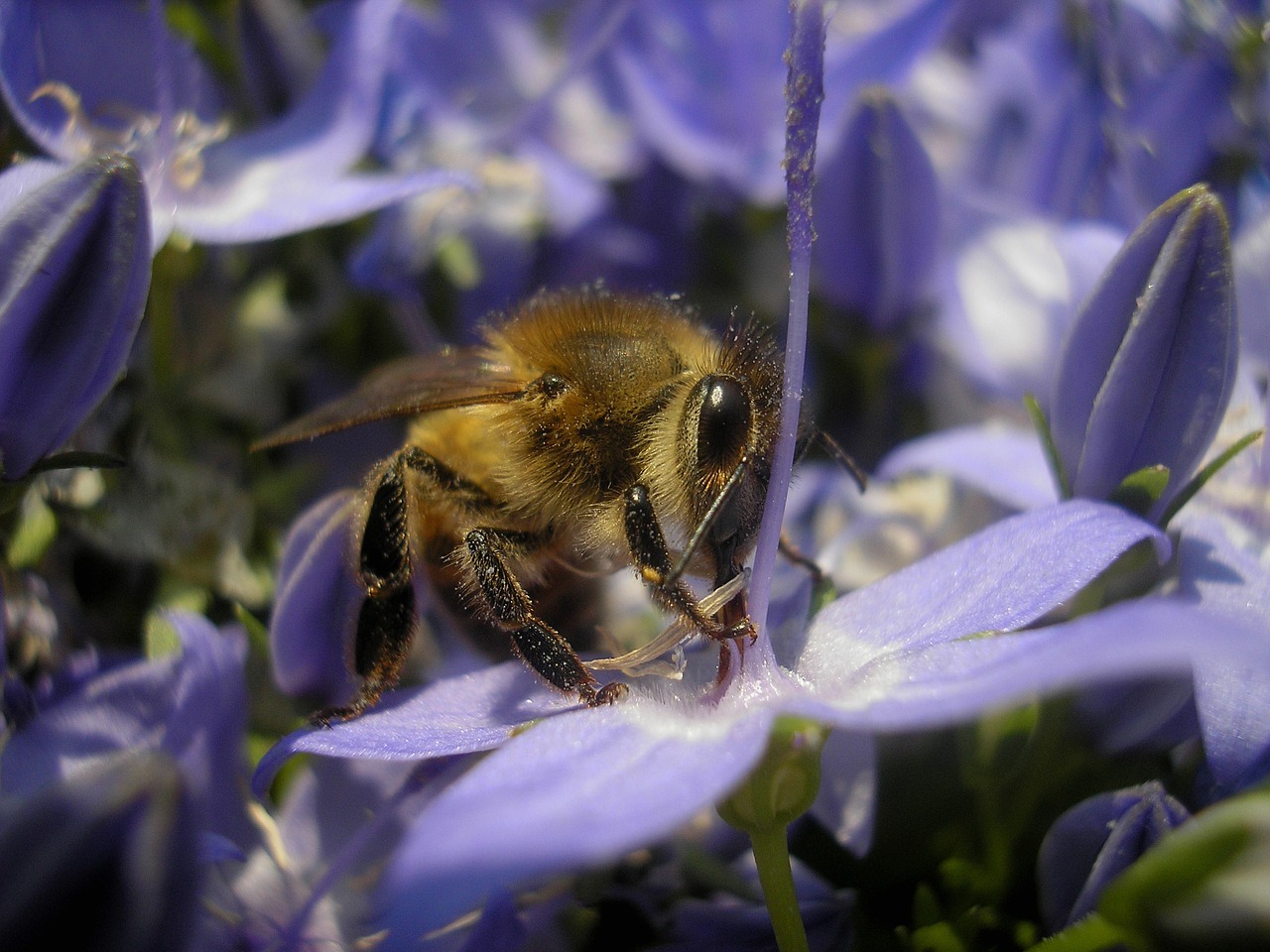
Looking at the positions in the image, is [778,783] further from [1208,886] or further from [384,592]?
[384,592]

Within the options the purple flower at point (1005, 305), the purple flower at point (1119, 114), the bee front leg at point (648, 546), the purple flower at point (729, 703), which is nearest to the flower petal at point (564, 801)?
the purple flower at point (729, 703)

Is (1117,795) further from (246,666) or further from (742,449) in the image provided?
(246,666)

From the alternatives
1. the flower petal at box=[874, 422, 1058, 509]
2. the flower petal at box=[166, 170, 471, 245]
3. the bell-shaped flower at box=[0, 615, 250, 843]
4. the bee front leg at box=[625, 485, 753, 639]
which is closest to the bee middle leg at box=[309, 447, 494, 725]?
the bell-shaped flower at box=[0, 615, 250, 843]

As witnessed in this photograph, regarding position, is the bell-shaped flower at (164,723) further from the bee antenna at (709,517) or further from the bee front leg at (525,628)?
the bee antenna at (709,517)

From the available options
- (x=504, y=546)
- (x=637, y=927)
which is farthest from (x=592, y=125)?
(x=637, y=927)

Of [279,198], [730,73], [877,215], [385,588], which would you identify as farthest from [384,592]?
[730,73]

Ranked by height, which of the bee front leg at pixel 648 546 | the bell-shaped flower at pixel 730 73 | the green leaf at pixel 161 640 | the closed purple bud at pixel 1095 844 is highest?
the bell-shaped flower at pixel 730 73
